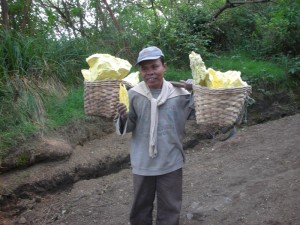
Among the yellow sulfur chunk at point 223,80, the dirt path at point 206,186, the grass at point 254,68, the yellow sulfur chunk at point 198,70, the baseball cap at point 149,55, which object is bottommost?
the dirt path at point 206,186

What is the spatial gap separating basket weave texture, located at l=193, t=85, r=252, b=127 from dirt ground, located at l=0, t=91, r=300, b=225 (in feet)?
3.75

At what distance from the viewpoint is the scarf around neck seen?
2756mm

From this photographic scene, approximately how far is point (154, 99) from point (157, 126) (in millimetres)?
186

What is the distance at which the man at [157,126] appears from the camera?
2.75m

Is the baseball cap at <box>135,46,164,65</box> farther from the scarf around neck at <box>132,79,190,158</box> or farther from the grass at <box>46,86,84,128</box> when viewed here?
the grass at <box>46,86,84,128</box>

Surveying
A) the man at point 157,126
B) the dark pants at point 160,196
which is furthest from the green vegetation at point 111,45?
the man at point 157,126

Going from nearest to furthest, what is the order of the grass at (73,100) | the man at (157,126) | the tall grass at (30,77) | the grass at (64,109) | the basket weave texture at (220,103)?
the basket weave texture at (220,103), the man at (157,126), the grass at (73,100), the tall grass at (30,77), the grass at (64,109)

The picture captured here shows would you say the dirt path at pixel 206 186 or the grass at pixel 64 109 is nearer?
the dirt path at pixel 206 186

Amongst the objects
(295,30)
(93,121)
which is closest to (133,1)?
(295,30)

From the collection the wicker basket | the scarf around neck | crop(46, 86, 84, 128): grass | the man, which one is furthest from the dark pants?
crop(46, 86, 84, 128): grass

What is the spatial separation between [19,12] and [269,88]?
163 inches

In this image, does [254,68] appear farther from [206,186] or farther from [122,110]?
[122,110]

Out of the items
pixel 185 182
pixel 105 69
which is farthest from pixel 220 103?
pixel 185 182

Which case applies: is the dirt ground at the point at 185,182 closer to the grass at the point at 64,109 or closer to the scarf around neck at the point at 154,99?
the grass at the point at 64,109
